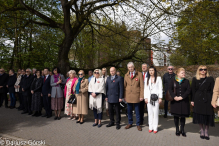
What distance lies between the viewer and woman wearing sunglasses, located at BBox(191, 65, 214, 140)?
4.71 m

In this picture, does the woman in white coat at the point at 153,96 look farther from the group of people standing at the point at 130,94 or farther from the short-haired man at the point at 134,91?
the short-haired man at the point at 134,91

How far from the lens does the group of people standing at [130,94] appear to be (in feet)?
15.8

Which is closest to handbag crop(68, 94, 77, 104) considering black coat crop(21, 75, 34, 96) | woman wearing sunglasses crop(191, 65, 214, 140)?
black coat crop(21, 75, 34, 96)

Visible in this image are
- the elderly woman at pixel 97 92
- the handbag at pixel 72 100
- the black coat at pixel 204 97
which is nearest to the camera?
the black coat at pixel 204 97

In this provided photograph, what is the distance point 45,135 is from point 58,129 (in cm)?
63

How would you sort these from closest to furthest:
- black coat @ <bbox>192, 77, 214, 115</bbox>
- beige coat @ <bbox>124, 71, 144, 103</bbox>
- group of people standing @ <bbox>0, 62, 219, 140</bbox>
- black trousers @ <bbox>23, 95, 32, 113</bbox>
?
black coat @ <bbox>192, 77, 214, 115</bbox>, group of people standing @ <bbox>0, 62, 219, 140</bbox>, beige coat @ <bbox>124, 71, 144, 103</bbox>, black trousers @ <bbox>23, 95, 32, 113</bbox>

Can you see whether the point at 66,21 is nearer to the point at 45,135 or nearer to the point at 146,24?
the point at 146,24

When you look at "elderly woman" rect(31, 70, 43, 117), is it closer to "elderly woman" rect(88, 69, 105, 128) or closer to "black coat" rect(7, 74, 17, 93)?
"elderly woman" rect(88, 69, 105, 128)

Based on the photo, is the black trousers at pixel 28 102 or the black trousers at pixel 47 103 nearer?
the black trousers at pixel 47 103

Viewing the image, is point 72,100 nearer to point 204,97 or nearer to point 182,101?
point 182,101

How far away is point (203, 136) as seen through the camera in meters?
4.78

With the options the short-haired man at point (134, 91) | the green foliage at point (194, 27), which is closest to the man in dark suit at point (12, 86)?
the short-haired man at point (134, 91)

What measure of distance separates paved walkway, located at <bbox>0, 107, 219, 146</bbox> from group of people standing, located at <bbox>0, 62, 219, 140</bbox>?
28cm

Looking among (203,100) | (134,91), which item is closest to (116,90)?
(134,91)
